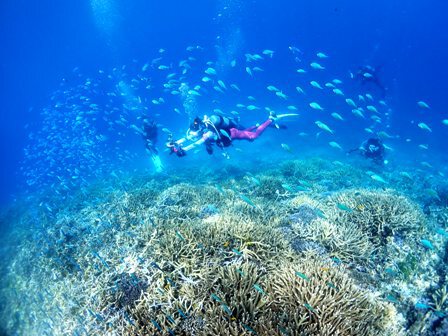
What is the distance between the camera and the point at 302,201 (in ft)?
24.8

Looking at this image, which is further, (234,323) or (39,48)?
(39,48)

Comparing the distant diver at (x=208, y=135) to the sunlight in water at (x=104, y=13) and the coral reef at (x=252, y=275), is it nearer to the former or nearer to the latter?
the coral reef at (x=252, y=275)

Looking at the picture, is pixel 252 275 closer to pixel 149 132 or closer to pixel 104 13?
pixel 149 132

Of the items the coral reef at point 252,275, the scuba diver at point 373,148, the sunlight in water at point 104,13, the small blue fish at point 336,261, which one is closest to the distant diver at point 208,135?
the coral reef at point 252,275

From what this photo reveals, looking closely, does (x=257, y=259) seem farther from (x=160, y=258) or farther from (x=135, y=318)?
(x=135, y=318)

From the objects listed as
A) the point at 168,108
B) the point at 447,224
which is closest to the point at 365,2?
the point at 168,108

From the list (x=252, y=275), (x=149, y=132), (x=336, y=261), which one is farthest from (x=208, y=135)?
(x=149, y=132)

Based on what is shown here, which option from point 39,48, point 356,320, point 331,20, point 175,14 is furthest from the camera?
point 331,20

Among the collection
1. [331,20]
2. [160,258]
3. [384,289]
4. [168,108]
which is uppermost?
[160,258]

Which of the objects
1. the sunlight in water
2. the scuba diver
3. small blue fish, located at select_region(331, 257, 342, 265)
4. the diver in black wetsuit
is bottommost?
the sunlight in water

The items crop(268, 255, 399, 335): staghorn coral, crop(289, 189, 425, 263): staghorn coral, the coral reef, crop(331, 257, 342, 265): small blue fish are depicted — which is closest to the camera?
crop(268, 255, 399, 335): staghorn coral

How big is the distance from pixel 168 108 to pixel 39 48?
121 feet

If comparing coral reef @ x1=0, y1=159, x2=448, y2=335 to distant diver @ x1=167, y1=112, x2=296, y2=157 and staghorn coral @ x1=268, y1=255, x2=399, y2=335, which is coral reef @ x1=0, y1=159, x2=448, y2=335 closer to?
staghorn coral @ x1=268, y1=255, x2=399, y2=335

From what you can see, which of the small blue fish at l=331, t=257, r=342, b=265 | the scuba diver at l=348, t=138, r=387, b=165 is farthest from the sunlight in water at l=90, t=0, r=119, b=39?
the small blue fish at l=331, t=257, r=342, b=265
